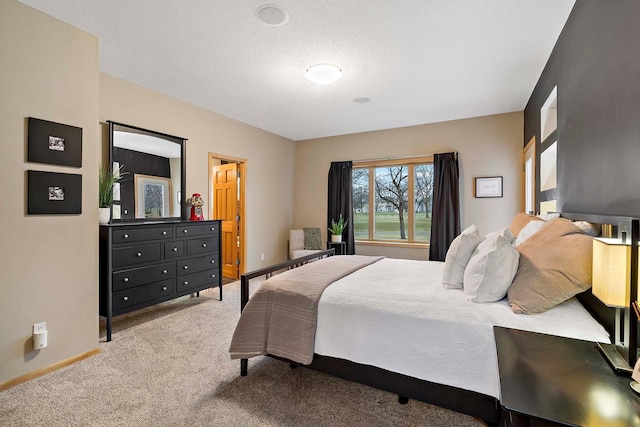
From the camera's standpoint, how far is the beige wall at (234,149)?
3.45 m

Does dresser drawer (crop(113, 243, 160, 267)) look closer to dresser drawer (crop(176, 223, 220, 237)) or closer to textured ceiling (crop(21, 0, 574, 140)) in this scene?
dresser drawer (crop(176, 223, 220, 237))

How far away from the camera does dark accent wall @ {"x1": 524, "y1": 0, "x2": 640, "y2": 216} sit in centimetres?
141

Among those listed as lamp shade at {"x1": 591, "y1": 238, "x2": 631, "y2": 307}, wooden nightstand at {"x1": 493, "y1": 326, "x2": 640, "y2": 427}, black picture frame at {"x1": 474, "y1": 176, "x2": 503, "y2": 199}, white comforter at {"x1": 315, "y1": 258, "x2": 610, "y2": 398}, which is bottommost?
white comforter at {"x1": 315, "y1": 258, "x2": 610, "y2": 398}

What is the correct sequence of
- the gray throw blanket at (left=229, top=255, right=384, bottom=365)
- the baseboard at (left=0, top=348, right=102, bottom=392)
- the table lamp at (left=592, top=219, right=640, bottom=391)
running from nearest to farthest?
1. the table lamp at (left=592, top=219, right=640, bottom=391)
2. the gray throw blanket at (left=229, top=255, right=384, bottom=365)
3. the baseboard at (left=0, top=348, right=102, bottom=392)

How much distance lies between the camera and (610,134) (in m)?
1.61

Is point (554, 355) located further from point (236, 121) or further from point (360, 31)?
point (236, 121)

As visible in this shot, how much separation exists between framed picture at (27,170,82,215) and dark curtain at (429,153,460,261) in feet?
15.0

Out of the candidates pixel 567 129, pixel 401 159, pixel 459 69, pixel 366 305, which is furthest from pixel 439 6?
pixel 401 159

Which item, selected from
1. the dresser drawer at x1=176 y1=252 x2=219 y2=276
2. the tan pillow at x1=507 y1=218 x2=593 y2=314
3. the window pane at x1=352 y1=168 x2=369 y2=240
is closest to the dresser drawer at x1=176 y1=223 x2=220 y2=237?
the dresser drawer at x1=176 y1=252 x2=219 y2=276

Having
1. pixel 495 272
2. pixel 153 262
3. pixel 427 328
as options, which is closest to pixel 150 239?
pixel 153 262

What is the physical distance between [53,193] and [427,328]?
2830 mm

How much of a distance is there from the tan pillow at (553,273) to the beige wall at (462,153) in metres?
3.13

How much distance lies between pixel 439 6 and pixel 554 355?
2247 millimetres

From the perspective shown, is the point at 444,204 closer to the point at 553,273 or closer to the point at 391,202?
the point at 391,202
